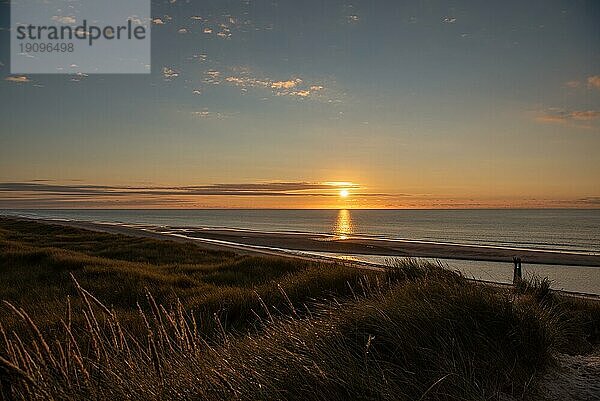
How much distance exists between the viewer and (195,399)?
12.0 ft

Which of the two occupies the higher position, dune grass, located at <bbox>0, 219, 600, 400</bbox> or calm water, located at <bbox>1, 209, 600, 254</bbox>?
dune grass, located at <bbox>0, 219, 600, 400</bbox>

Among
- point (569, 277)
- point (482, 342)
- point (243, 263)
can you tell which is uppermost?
point (482, 342)

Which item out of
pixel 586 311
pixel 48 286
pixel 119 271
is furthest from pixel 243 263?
pixel 586 311

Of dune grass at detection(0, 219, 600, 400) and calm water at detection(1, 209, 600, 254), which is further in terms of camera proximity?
calm water at detection(1, 209, 600, 254)

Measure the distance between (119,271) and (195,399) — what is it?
1252cm

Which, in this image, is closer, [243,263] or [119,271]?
[119,271]

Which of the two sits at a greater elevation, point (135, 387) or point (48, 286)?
point (135, 387)

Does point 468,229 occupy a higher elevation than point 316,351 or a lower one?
lower

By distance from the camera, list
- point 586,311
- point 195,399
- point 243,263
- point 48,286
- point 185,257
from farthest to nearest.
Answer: point 185,257 < point 243,263 < point 48,286 < point 586,311 < point 195,399

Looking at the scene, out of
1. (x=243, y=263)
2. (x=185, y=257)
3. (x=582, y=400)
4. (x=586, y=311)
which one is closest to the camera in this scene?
(x=582, y=400)

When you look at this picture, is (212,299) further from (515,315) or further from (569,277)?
(569,277)

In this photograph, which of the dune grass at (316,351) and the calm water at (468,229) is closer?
the dune grass at (316,351)

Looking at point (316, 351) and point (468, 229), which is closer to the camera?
point (316, 351)

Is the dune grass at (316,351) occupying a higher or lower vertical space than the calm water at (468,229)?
higher
